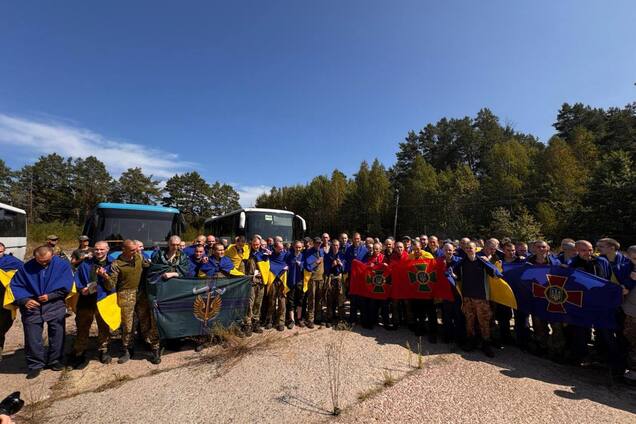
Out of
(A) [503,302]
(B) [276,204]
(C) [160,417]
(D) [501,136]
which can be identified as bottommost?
(C) [160,417]

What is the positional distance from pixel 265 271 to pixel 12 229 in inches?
627

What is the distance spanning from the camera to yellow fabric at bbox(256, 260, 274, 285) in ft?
21.4

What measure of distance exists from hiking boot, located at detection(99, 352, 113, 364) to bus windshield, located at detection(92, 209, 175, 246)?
14.4 feet

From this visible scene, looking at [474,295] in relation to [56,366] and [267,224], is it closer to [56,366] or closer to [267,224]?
[56,366]

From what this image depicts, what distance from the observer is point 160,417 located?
360 centimetres

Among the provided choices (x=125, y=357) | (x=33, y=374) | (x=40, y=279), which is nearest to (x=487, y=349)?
(x=125, y=357)

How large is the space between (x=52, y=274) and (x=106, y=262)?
0.72m

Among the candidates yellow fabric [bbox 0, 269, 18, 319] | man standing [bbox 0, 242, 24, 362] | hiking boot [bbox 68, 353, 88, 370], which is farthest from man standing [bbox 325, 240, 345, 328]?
man standing [bbox 0, 242, 24, 362]

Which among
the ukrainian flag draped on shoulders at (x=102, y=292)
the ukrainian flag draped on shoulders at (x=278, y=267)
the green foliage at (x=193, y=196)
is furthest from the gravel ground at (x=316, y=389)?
the green foliage at (x=193, y=196)

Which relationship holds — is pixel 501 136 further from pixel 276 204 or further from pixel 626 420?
pixel 626 420

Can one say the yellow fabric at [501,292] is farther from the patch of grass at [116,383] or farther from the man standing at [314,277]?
the patch of grass at [116,383]

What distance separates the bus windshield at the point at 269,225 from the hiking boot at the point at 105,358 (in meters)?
8.11

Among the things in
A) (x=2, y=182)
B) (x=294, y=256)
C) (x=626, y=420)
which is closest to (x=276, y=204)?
(x=2, y=182)

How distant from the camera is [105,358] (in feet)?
16.6
